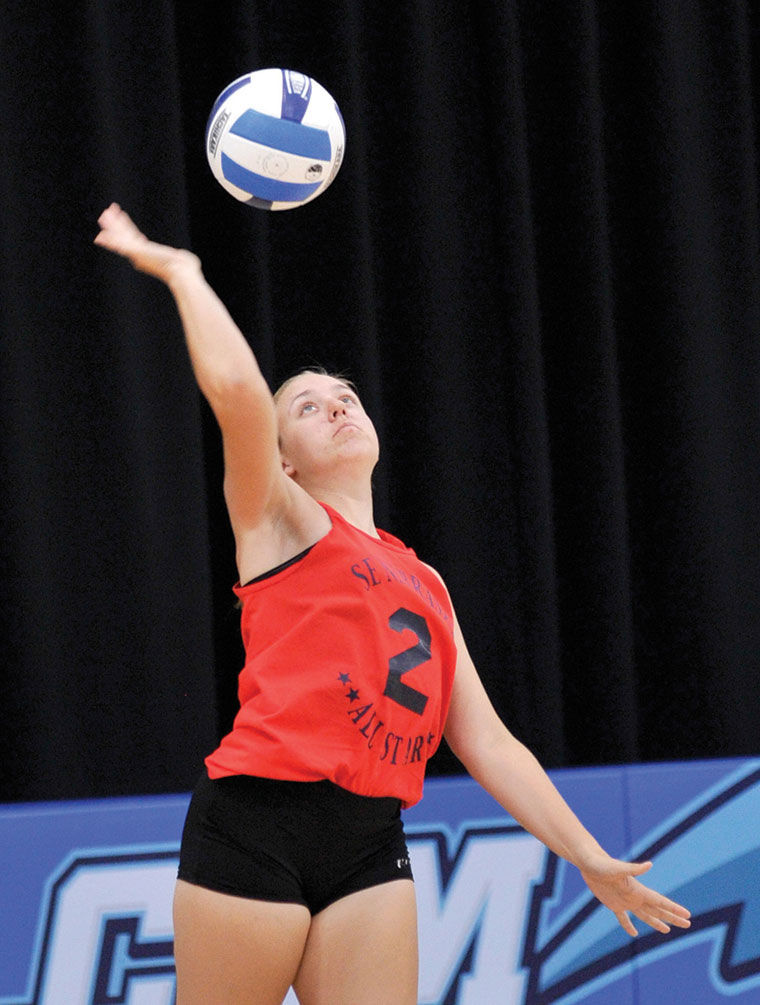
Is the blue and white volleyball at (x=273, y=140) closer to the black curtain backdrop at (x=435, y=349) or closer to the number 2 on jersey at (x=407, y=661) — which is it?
the number 2 on jersey at (x=407, y=661)

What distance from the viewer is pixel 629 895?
2.22 meters

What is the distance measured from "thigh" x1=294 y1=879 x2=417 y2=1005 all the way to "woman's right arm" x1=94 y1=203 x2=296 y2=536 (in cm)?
67

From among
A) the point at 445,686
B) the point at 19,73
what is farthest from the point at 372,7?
the point at 445,686

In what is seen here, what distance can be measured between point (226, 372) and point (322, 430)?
476 millimetres

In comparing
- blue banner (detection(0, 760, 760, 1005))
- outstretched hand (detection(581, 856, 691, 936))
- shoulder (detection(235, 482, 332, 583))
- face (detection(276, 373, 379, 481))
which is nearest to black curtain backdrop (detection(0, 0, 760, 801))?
blue banner (detection(0, 760, 760, 1005))

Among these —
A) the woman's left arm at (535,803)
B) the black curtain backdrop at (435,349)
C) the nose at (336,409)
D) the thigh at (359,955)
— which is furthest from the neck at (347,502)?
the black curtain backdrop at (435,349)

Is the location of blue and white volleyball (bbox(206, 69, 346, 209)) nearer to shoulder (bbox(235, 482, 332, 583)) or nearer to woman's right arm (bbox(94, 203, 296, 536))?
woman's right arm (bbox(94, 203, 296, 536))

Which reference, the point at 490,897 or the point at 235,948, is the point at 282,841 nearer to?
the point at 235,948

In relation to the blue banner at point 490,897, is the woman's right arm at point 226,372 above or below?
above

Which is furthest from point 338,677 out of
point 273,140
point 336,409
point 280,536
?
point 273,140

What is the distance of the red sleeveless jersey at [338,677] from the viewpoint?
6.57ft

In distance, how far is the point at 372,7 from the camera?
3908 millimetres

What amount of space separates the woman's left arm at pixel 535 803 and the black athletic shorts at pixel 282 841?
12.8 inches

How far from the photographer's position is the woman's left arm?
7.25ft
